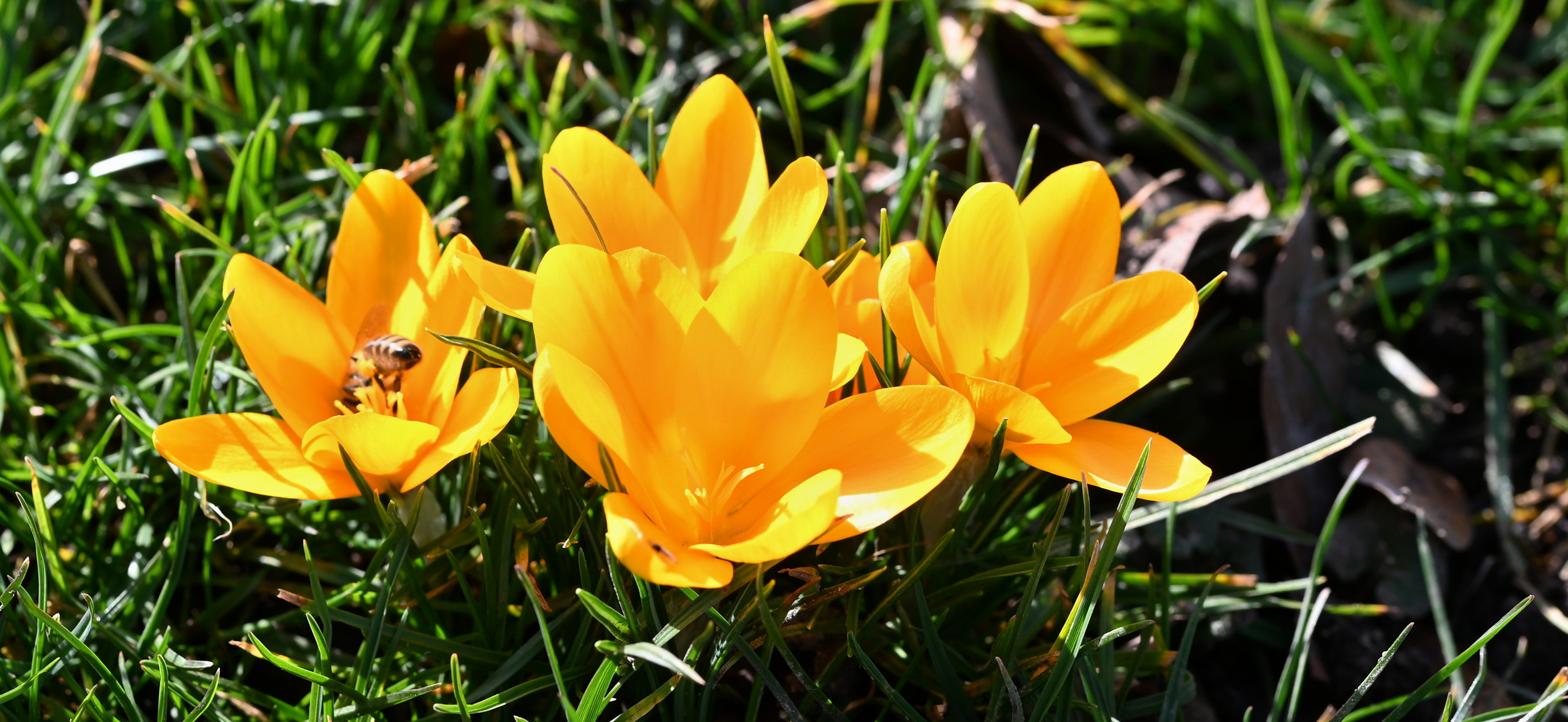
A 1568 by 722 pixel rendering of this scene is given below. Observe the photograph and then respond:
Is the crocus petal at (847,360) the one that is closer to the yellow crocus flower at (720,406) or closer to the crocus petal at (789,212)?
the yellow crocus flower at (720,406)

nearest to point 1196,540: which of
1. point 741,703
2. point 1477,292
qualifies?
point 741,703

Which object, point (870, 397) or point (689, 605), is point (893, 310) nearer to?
point (870, 397)

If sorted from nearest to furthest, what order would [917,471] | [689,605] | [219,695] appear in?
[917,471] → [689,605] → [219,695]

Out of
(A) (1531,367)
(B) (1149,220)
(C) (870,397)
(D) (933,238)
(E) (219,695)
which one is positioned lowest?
(A) (1531,367)

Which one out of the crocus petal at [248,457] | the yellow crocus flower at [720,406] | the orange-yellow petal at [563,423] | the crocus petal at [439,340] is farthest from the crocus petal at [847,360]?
the crocus petal at [248,457]

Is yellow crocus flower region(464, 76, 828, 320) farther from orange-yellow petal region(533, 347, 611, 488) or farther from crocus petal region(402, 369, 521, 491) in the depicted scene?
orange-yellow petal region(533, 347, 611, 488)

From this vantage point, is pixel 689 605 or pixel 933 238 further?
pixel 933 238

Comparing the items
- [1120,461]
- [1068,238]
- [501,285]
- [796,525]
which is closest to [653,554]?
[796,525]

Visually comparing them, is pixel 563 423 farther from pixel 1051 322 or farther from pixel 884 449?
pixel 1051 322
